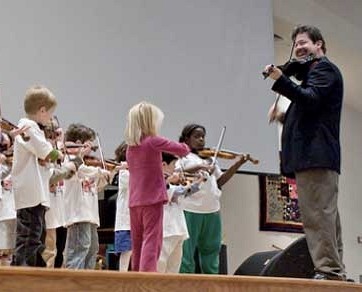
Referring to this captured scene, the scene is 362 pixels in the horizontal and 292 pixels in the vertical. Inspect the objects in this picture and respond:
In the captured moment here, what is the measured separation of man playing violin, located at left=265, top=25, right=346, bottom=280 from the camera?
2.49 metres

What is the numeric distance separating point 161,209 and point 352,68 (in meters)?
5.09

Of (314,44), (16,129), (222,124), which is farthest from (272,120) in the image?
(222,124)

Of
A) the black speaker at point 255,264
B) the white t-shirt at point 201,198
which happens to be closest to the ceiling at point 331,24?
the white t-shirt at point 201,198

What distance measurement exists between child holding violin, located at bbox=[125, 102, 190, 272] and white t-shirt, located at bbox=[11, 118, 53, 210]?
1.27 ft

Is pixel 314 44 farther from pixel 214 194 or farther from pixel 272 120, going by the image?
pixel 214 194

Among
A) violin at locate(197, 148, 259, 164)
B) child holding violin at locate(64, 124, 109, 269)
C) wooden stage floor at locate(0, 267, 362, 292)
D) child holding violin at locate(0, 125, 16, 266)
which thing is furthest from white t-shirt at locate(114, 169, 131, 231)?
wooden stage floor at locate(0, 267, 362, 292)

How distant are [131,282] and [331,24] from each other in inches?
219

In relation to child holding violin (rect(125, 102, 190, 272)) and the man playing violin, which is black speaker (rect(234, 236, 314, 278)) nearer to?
the man playing violin

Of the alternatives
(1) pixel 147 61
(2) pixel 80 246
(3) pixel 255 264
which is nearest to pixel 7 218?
(2) pixel 80 246

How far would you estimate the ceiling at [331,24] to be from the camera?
646cm

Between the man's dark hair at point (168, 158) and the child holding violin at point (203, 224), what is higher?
the man's dark hair at point (168, 158)

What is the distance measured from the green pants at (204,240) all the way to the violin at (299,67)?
60.3 inches

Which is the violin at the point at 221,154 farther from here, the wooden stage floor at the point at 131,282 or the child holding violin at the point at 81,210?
the wooden stage floor at the point at 131,282

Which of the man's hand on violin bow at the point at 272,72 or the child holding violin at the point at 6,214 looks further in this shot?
the child holding violin at the point at 6,214
